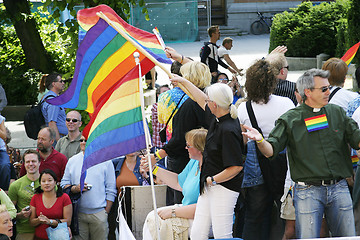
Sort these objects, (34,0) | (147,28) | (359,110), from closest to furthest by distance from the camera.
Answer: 1. (359,110)
2. (34,0)
3. (147,28)

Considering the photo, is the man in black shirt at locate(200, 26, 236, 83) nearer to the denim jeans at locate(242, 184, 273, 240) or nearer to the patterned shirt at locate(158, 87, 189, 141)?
the patterned shirt at locate(158, 87, 189, 141)

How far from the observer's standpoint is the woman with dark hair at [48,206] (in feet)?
23.2

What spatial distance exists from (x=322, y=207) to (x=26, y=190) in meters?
3.63

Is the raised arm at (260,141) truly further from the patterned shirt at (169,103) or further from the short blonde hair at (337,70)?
the short blonde hair at (337,70)

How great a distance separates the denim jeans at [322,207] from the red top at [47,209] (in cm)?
296

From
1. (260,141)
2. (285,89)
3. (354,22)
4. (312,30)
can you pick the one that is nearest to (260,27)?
(312,30)

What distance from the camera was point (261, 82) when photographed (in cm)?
592

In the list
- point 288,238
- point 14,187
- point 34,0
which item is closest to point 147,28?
point 34,0

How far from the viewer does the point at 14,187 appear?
24.1ft

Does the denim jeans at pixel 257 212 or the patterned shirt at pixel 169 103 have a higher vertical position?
the patterned shirt at pixel 169 103

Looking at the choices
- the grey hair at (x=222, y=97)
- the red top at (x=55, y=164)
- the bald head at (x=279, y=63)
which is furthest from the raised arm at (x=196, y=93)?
the red top at (x=55, y=164)

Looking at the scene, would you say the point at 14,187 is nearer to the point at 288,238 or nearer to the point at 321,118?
the point at 288,238

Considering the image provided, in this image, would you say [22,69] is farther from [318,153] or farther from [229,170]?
[318,153]

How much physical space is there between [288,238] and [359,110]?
1368mm
